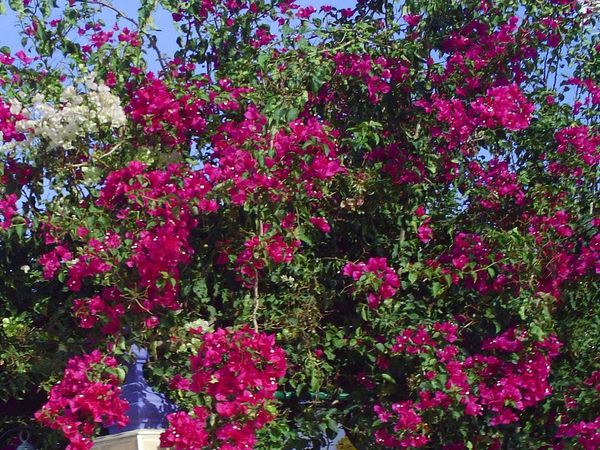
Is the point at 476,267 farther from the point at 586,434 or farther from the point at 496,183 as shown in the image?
the point at 586,434

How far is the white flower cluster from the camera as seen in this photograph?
4305mm

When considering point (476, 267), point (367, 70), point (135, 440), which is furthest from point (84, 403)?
point (367, 70)

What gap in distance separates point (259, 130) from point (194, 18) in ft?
Answer: 3.67

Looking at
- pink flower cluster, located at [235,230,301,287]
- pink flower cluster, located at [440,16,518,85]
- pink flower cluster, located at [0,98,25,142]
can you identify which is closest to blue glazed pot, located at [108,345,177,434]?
pink flower cluster, located at [235,230,301,287]

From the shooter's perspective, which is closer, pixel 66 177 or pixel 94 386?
pixel 94 386

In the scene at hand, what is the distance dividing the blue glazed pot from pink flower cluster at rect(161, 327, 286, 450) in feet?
2.49

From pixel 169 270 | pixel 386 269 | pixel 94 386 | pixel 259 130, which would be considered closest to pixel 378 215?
pixel 386 269

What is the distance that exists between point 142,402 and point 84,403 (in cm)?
82

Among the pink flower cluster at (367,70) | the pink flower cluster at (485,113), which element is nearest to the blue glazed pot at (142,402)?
the pink flower cluster at (367,70)

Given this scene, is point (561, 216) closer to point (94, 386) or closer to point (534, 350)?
point (534, 350)

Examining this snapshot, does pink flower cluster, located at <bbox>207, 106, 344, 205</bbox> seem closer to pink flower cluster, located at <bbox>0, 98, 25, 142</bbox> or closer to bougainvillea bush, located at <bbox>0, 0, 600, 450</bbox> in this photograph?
bougainvillea bush, located at <bbox>0, 0, 600, 450</bbox>

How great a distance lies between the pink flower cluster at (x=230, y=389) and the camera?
3.97 meters

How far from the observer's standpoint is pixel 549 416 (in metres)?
5.06

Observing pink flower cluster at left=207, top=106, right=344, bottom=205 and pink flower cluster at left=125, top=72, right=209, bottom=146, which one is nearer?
pink flower cluster at left=207, top=106, right=344, bottom=205
